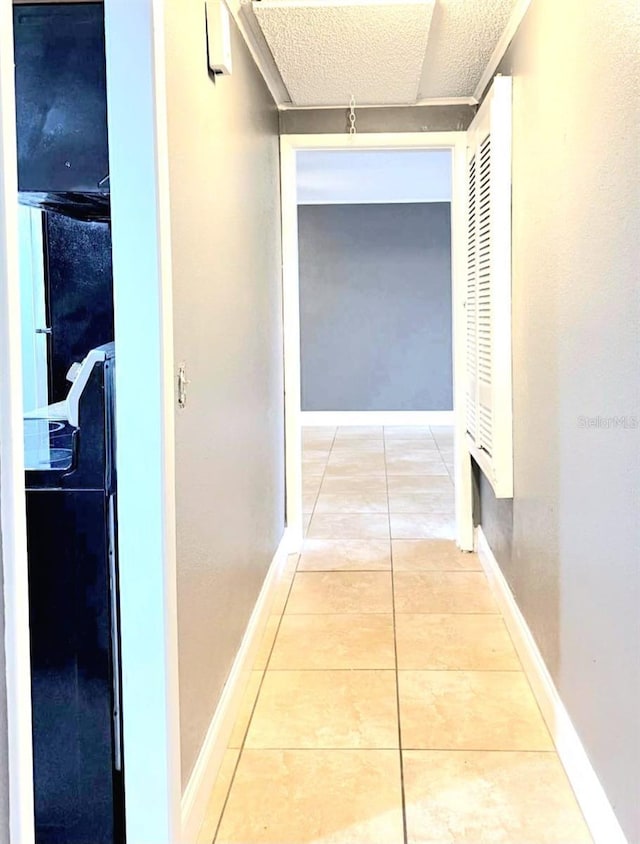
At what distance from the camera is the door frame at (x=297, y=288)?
3.71 metres

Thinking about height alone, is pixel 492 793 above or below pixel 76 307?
below

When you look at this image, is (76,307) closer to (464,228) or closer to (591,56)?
(591,56)

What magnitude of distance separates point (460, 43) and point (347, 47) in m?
0.42

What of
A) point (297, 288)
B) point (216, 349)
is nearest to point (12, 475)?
point (216, 349)

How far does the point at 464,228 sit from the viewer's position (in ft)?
12.3

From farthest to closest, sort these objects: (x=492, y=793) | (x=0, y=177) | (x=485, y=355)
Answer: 1. (x=485, y=355)
2. (x=492, y=793)
3. (x=0, y=177)

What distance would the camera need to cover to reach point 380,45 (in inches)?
110

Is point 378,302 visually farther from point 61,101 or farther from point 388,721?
point 61,101

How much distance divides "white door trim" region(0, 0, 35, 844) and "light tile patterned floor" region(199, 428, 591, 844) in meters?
1.06

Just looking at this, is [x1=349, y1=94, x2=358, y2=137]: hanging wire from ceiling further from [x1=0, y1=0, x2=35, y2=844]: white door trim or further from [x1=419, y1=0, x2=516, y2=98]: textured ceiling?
[x1=0, y1=0, x2=35, y2=844]: white door trim

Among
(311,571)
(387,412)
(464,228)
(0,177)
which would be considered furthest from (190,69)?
(387,412)

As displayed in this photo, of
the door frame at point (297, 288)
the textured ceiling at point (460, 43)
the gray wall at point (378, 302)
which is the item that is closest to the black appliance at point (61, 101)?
the textured ceiling at point (460, 43)

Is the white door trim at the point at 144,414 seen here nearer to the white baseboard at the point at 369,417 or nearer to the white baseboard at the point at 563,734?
the white baseboard at the point at 563,734

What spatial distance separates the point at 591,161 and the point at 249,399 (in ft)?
4.63
